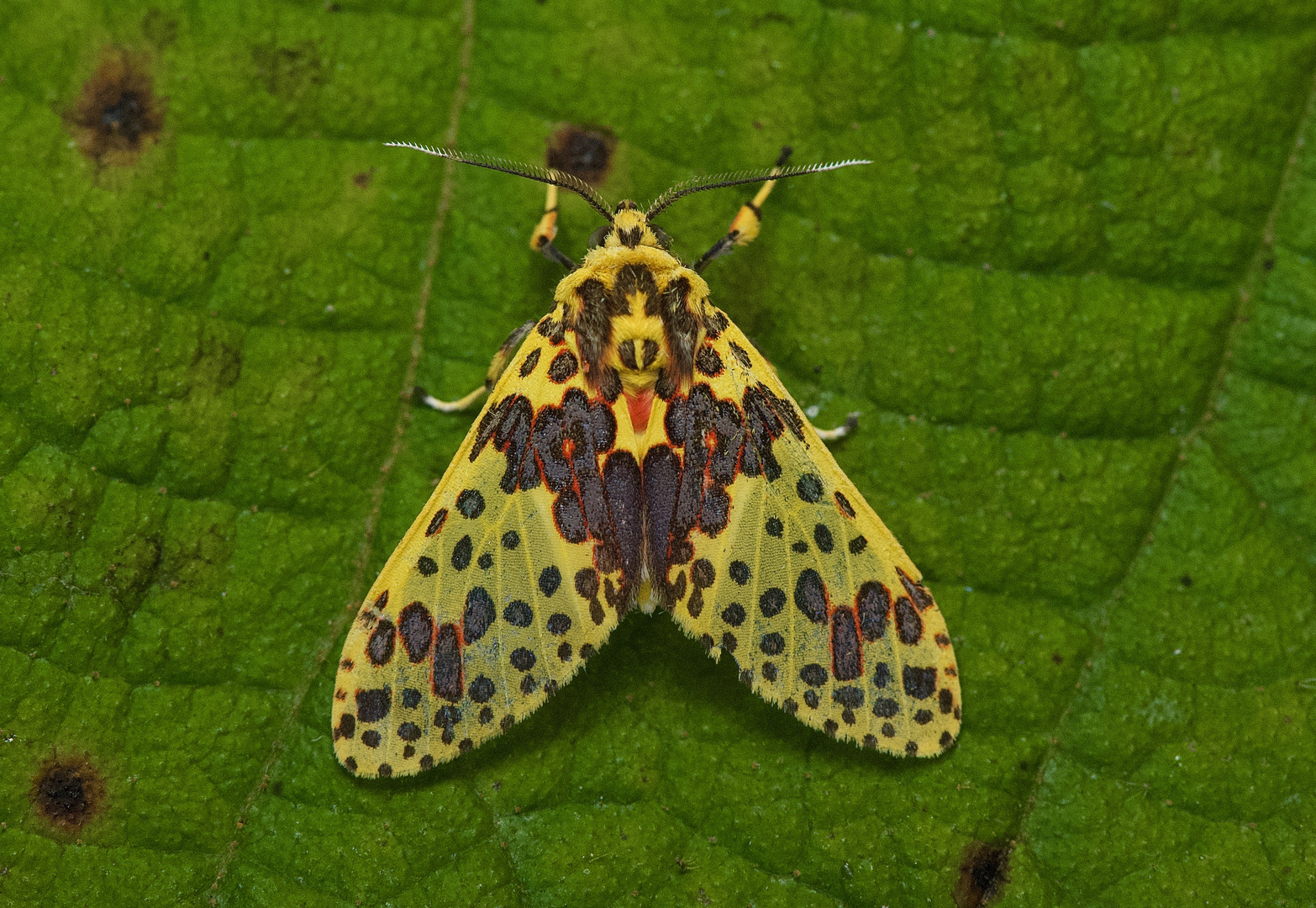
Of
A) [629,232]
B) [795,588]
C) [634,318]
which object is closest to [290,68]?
[629,232]

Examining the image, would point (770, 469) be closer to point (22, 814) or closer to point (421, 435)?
point (421, 435)

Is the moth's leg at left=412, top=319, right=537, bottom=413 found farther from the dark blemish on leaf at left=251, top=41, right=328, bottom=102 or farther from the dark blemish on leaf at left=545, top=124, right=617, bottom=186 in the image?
the dark blemish on leaf at left=251, top=41, right=328, bottom=102

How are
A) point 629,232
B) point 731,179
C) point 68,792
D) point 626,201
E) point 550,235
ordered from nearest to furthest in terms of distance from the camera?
point 68,792 → point 629,232 → point 626,201 → point 550,235 → point 731,179

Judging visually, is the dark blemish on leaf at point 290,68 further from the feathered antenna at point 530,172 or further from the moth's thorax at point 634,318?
the moth's thorax at point 634,318

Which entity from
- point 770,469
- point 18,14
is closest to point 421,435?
point 770,469

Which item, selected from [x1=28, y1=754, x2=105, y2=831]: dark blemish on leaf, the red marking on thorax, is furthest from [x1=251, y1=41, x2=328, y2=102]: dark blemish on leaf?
[x1=28, y1=754, x2=105, y2=831]: dark blemish on leaf

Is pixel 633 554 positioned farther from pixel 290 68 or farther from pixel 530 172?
pixel 290 68
